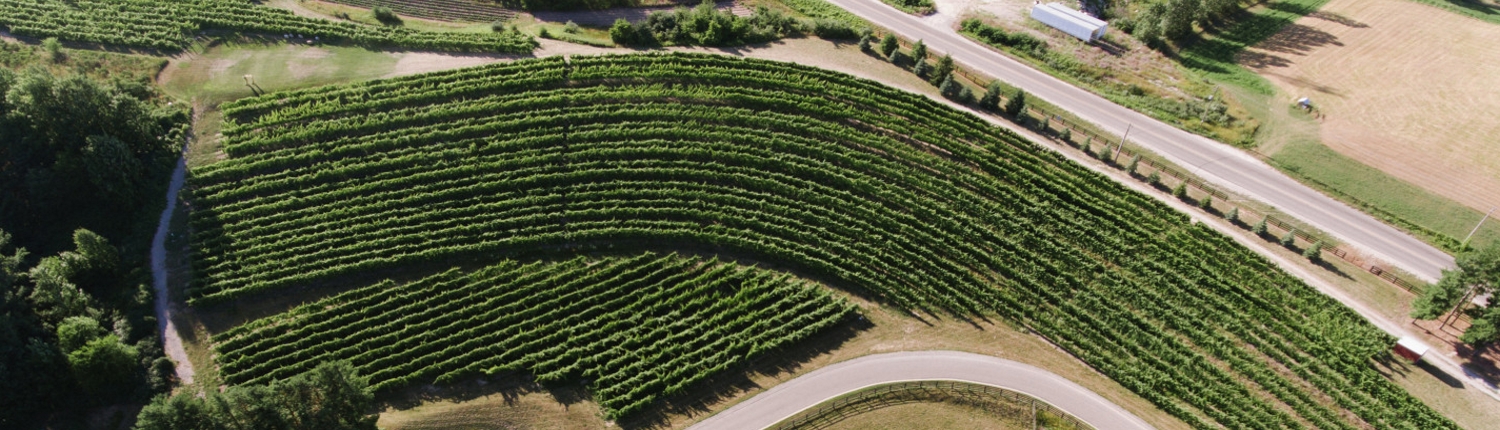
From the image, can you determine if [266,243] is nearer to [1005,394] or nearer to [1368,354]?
[1005,394]

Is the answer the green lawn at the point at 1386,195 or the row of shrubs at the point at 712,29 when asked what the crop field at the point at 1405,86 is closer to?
the green lawn at the point at 1386,195

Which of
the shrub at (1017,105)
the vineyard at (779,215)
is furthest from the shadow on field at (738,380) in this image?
the shrub at (1017,105)

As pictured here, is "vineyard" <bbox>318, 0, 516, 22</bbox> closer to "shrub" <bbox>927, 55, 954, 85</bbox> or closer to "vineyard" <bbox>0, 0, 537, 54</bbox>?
"vineyard" <bbox>0, 0, 537, 54</bbox>

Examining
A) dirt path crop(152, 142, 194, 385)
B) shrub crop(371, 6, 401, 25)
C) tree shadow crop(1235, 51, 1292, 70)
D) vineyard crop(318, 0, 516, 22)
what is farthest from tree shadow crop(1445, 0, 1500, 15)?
dirt path crop(152, 142, 194, 385)

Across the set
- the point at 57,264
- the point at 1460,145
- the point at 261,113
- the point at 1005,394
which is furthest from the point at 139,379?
the point at 1460,145

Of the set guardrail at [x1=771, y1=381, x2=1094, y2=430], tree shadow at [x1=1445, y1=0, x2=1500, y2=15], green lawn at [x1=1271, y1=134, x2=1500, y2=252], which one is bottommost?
guardrail at [x1=771, y1=381, x2=1094, y2=430]

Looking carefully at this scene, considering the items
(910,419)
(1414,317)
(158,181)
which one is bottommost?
(910,419)
